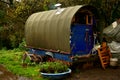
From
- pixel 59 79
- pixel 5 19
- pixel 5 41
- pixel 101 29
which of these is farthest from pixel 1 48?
pixel 59 79

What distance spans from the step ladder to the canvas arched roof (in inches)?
78.5

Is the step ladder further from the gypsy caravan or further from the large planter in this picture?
the large planter

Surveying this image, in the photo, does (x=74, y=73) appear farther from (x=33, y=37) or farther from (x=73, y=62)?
(x=33, y=37)

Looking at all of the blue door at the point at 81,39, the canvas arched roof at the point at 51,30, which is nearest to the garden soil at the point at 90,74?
the blue door at the point at 81,39

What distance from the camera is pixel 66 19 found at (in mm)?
13211

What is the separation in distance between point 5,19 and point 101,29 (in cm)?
1387

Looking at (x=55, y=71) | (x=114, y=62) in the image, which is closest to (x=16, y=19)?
(x=114, y=62)

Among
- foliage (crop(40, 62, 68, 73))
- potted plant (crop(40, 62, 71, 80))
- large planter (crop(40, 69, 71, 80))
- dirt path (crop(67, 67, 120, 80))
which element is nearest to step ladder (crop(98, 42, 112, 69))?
dirt path (crop(67, 67, 120, 80))

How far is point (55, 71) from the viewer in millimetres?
11734

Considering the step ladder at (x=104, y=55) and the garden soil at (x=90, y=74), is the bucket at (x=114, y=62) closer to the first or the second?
the garden soil at (x=90, y=74)

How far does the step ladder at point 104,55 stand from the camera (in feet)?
44.9

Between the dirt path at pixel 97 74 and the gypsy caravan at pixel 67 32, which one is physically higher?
the gypsy caravan at pixel 67 32

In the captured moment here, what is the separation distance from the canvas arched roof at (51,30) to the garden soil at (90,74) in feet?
4.37

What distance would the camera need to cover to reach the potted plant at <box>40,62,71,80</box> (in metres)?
11.5
